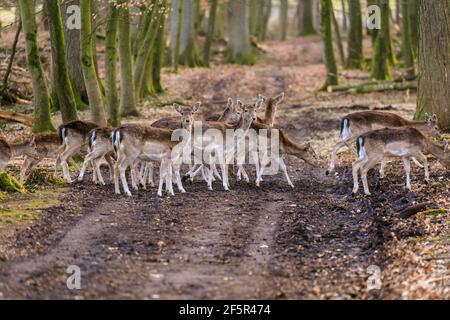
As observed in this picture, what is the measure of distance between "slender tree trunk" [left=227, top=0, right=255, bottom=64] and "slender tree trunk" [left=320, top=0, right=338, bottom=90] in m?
12.4

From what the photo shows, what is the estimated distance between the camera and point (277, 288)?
9398 millimetres

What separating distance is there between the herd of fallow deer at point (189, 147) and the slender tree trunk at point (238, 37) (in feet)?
90.5

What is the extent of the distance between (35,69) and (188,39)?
76.0 ft

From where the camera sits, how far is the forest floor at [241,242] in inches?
369

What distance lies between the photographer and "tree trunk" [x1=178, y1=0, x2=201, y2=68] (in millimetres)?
41812

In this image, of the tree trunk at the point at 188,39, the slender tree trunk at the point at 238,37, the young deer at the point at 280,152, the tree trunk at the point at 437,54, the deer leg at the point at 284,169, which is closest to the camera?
the deer leg at the point at 284,169

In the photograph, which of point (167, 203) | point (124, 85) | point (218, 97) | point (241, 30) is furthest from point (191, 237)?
point (241, 30)

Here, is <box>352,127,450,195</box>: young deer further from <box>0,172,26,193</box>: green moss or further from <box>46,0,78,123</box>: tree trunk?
<box>46,0,78,123</box>: tree trunk

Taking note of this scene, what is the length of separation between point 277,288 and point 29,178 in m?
7.96

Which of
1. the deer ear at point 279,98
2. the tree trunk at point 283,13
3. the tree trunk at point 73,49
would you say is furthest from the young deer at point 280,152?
the tree trunk at point 283,13

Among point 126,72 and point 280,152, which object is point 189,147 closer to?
point 280,152

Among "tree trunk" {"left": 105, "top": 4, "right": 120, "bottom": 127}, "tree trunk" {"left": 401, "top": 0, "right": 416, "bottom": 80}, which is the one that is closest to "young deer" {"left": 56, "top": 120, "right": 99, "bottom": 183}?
"tree trunk" {"left": 105, "top": 4, "right": 120, "bottom": 127}

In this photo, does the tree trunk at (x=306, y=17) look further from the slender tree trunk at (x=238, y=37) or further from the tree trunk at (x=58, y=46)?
the tree trunk at (x=58, y=46)

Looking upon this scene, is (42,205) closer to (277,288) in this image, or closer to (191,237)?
(191,237)
